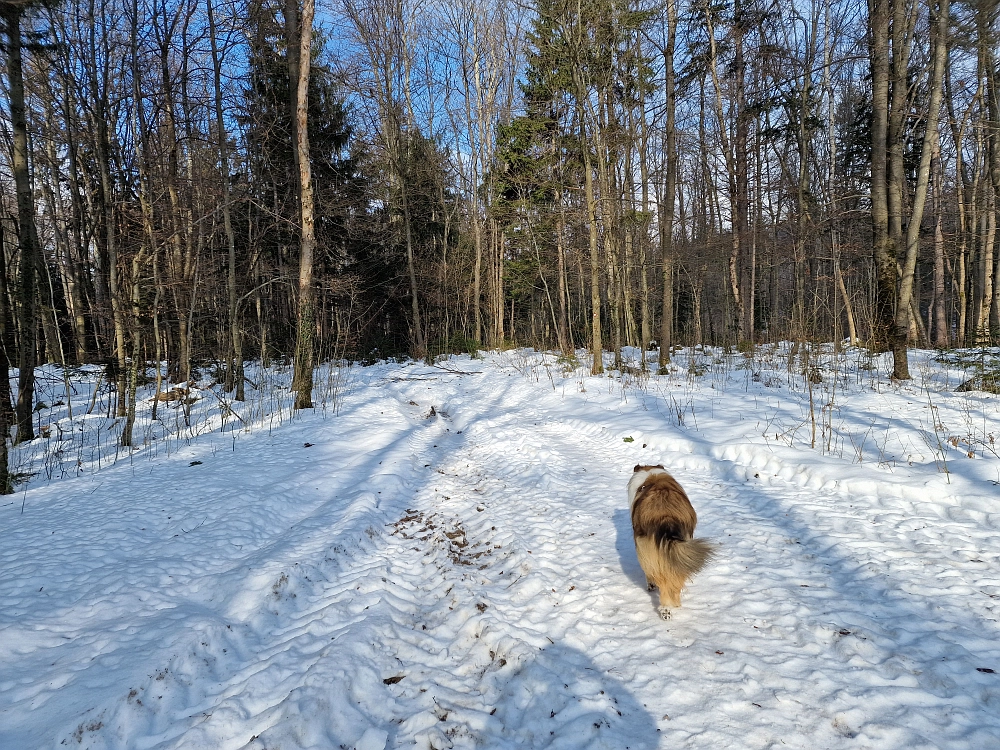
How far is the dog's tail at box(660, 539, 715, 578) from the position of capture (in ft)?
9.56

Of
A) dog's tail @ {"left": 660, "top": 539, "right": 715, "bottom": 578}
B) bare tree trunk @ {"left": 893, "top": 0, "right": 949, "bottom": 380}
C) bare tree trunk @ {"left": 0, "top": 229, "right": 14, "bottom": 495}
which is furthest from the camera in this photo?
bare tree trunk @ {"left": 893, "top": 0, "right": 949, "bottom": 380}

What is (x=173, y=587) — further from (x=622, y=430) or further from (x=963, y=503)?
(x=963, y=503)

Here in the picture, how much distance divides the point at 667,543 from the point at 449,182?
1060 inches

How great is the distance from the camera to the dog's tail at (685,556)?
2.91m

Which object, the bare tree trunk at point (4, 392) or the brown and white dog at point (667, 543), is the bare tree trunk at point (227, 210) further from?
the brown and white dog at point (667, 543)

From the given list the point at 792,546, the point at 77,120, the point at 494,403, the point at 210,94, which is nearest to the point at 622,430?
the point at 792,546

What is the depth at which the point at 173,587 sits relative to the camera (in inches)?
137

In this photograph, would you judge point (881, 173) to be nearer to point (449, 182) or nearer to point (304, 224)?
point (304, 224)

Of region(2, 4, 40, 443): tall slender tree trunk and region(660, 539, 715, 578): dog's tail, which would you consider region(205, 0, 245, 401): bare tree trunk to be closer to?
region(2, 4, 40, 443): tall slender tree trunk

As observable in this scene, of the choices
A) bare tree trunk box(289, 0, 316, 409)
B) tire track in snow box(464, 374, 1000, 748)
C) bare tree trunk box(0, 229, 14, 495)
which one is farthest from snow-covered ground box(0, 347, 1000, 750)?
bare tree trunk box(289, 0, 316, 409)

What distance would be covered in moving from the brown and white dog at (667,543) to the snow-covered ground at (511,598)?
0.92 feet

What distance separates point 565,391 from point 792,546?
7857 mm

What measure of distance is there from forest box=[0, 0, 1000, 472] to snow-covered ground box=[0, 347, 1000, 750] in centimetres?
315

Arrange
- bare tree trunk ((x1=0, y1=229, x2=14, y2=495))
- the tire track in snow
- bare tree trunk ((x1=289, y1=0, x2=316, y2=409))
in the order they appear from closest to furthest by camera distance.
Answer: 1. the tire track in snow
2. bare tree trunk ((x1=0, y1=229, x2=14, y2=495))
3. bare tree trunk ((x1=289, y1=0, x2=316, y2=409))
